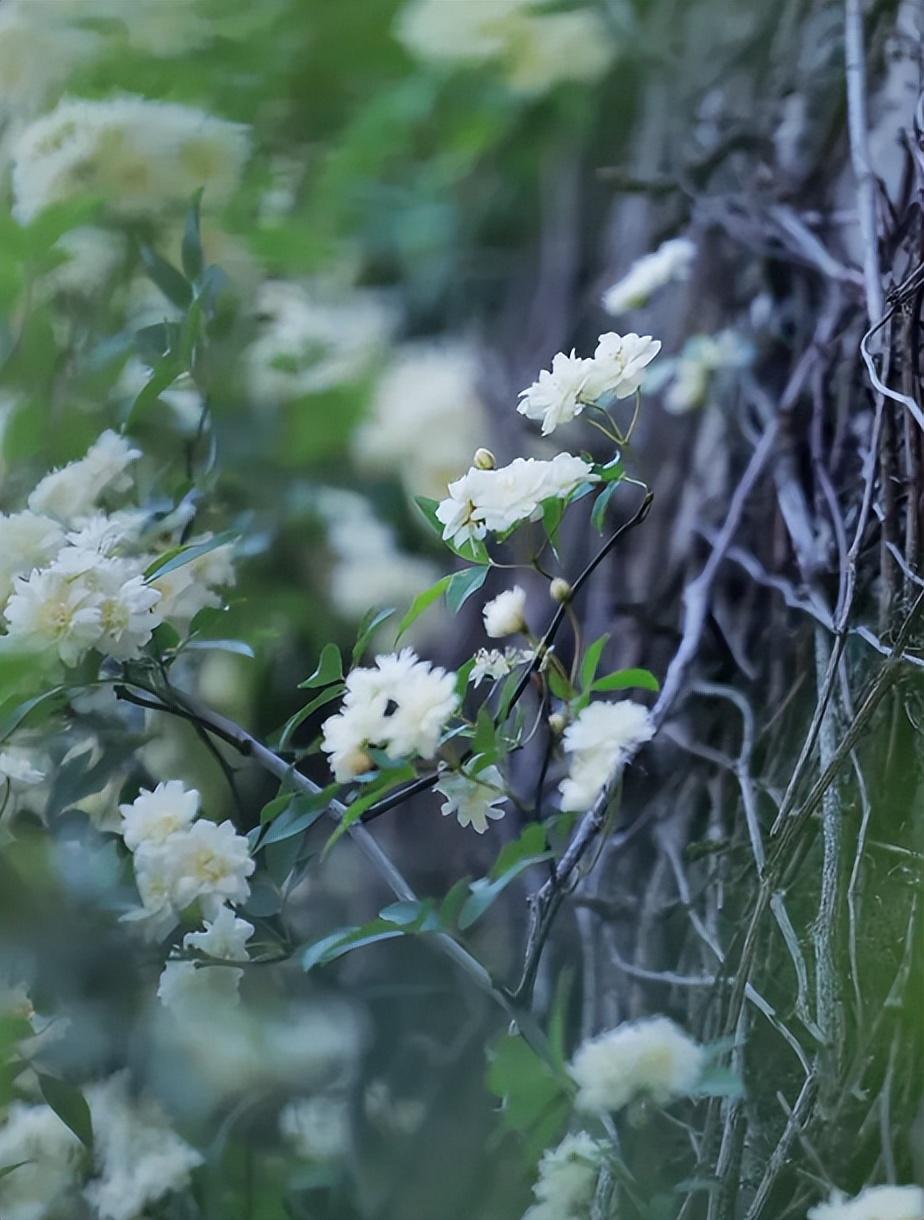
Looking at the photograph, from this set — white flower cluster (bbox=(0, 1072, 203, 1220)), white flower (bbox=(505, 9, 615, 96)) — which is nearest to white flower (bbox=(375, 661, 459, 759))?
white flower cluster (bbox=(0, 1072, 203, 1220))

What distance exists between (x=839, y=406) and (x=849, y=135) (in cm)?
23

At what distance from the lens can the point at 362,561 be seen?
1.03m

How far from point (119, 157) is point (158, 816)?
0.50 metres

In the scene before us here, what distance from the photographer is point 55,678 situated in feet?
2.03

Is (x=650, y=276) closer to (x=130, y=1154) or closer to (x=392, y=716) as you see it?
(x=392, y=716)

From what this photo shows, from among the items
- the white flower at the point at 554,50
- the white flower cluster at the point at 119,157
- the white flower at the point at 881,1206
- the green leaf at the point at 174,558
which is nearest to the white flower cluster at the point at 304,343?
the white flower cluster at the point at 119,157

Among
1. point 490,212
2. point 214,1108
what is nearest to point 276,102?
point 490,212

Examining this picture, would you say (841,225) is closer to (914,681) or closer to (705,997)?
(914,681)

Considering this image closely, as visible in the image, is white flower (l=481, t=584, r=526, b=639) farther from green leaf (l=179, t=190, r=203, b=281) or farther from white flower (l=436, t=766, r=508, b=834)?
green leaf (l=179, t=190, r=203, b=281)

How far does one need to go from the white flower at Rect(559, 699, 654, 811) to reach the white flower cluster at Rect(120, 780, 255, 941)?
162 mm

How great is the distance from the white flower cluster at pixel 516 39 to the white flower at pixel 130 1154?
2.89 feet

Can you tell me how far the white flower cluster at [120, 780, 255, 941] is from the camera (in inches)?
23.1

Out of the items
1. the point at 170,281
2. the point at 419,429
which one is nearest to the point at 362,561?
the point at 419,429

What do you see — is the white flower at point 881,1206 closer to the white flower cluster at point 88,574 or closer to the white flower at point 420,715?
the white flower at point 420,715
